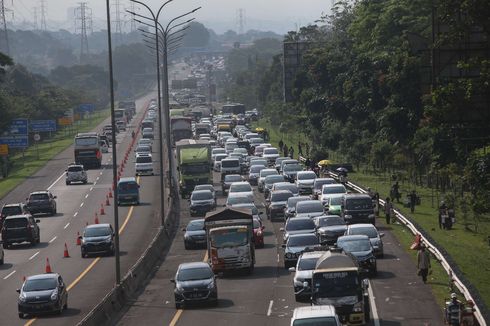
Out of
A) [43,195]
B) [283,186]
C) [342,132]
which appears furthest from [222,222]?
[342,132]

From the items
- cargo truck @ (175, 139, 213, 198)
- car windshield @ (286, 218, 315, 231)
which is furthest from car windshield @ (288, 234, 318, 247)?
cargo truck @ (175, 139, 213, 198)

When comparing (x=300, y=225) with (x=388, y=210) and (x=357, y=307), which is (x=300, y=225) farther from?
(x=357, y=307)

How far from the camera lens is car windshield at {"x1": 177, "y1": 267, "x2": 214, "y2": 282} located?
1635 inches

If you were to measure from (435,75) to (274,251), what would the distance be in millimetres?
13139

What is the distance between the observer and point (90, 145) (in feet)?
367

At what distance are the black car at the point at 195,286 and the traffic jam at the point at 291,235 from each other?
3 cm

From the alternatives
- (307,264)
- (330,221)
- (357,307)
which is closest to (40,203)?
(330,221)

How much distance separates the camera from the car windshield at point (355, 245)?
4500cm

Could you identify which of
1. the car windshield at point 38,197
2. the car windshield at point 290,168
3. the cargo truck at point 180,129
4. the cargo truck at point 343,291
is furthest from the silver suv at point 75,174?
the cargo truck at point 343,291

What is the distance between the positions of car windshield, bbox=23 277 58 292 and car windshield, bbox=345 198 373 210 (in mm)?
23294

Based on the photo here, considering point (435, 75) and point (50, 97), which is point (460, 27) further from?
point (50, 97)

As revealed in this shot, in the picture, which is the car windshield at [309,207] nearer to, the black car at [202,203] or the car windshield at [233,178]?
the black car at [202,203]

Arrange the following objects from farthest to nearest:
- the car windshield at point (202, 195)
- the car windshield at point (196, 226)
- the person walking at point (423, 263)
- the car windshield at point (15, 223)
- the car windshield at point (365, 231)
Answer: the car windshield at point (202, 195), the car windshield at point (15, 223), the car windshield at point (196, 226), the car windshield at point (365, 231), the person walking at point (423, 263)

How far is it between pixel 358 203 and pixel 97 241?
1258 cm
